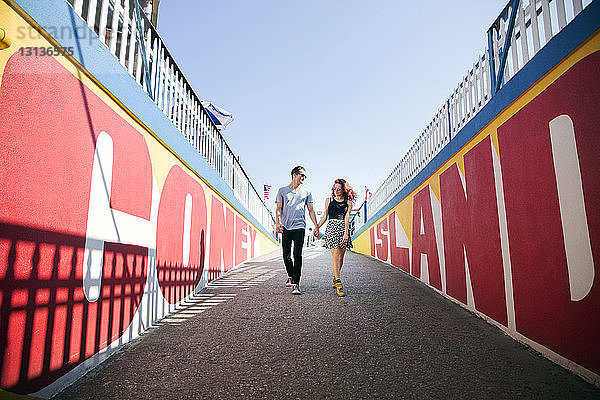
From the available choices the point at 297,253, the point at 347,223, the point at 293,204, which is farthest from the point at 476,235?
the point at 293,204

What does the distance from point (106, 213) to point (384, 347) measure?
2.46 metres

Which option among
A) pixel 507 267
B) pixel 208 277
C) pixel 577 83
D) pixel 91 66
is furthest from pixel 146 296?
pixel 577 83

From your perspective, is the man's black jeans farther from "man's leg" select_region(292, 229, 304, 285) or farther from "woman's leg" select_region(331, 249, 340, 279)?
"woman's leg" select_region(331, 249, 340, 279)

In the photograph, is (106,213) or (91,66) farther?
(106,213)

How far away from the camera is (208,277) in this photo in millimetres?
6453

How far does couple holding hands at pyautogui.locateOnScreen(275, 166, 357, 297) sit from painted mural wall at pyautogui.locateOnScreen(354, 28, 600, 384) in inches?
63.6

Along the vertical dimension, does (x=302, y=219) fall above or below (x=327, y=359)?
above

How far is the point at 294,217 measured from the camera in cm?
574

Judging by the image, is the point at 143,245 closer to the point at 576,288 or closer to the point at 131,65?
the point at 131,65

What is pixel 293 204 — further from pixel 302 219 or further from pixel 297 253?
pixel 297 253

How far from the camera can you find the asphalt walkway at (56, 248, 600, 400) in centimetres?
236

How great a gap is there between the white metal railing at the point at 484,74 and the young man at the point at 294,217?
7.61 feet

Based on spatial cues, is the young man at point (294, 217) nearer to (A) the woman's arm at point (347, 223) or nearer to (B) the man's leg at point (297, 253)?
(B) the man's leg at point (297, 253)

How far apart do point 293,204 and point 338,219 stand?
755 millimetres
